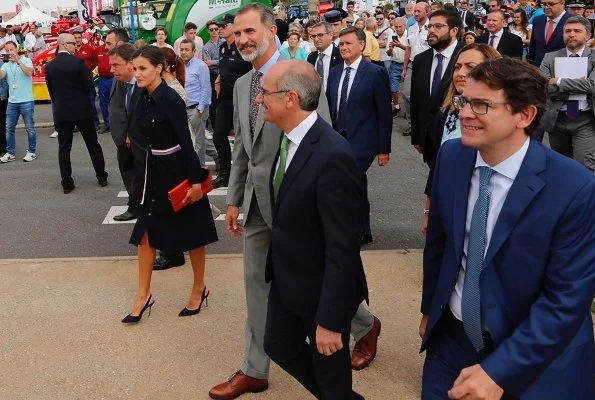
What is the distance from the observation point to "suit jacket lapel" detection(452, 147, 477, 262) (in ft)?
7.27

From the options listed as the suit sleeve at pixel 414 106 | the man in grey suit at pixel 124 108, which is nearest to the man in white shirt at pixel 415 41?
the suit sleeve at pixel 414 106

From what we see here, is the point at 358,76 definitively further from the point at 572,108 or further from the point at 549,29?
the point at 549,29

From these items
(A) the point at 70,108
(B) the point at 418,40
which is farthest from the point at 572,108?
(A) the point at 70,108

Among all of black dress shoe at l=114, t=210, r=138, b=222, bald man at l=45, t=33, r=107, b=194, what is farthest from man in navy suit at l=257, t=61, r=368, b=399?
bald man at l=45, t=33, r=107, b=194

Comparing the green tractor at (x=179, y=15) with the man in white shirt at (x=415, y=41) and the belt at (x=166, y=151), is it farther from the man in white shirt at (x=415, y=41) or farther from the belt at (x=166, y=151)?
the belt at (x=166, y=151)

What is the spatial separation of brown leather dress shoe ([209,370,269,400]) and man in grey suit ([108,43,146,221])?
2240 millimetres

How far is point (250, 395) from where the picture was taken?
363 cm

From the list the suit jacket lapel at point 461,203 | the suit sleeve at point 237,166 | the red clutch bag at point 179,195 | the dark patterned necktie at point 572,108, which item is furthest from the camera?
the dark patterned necktie at point 572,108

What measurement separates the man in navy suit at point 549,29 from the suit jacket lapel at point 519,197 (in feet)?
21.3

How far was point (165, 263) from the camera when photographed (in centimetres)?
552

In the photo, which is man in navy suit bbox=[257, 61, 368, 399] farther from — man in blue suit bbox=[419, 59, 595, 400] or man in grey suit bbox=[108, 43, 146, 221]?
man in grey suit bbox=[108, 43, 146, 221]

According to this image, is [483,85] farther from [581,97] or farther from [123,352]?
[581,97]

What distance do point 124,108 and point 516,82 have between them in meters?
5.24

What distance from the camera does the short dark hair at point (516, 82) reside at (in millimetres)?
2061
